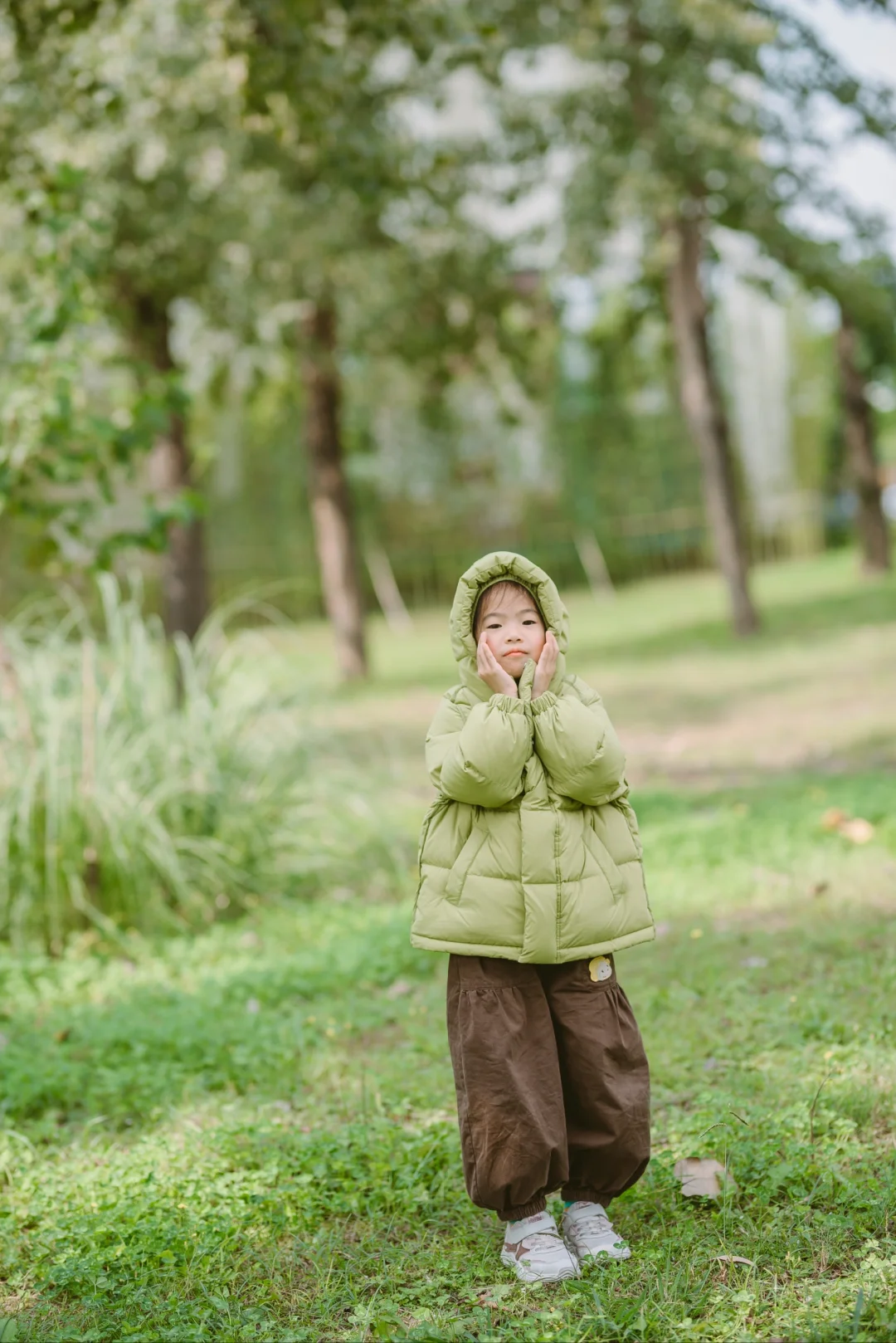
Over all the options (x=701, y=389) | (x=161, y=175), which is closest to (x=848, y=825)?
(x=161, y=175)

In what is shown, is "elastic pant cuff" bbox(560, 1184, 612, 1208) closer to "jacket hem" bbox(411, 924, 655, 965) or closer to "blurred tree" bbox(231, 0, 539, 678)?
"jacket hem" bbox(411, 924, 655, 965)

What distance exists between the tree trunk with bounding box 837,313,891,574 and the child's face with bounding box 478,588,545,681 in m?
16.2

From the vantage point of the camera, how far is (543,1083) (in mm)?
2707

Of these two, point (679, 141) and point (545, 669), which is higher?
point (679, 141)

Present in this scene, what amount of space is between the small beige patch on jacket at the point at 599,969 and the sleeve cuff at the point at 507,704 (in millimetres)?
564

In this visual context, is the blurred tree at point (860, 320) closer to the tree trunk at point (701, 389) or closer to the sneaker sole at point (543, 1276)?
the tree trunk at point (701, 389)

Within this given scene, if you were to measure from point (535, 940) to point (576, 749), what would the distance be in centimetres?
40

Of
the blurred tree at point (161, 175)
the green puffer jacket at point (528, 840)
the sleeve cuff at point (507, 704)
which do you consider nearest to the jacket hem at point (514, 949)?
the green puffer jacket at point (528, 840)

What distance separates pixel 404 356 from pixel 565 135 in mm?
2738

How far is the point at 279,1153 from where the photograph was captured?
129 inches

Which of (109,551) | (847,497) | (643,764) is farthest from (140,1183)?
(847,497)

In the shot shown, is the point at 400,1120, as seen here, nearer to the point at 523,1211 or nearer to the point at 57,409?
the point at 523,1211

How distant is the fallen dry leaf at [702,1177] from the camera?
2934 mm

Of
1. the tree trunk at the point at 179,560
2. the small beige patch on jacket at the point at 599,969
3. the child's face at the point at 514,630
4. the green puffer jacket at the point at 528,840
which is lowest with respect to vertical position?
the small beige patch on jacket at the point at 599,969
